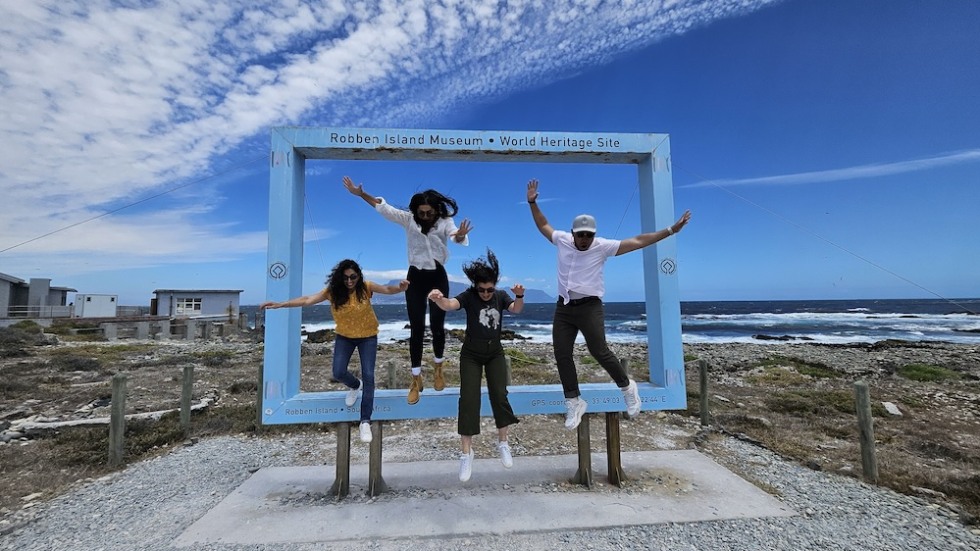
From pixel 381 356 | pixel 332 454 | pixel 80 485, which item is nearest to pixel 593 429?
pixel 332 454

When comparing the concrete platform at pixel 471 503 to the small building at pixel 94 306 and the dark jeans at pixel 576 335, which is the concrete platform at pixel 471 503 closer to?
the dark jeans at pixel 576 335

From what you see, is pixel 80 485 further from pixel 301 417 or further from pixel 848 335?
pixel 848 335

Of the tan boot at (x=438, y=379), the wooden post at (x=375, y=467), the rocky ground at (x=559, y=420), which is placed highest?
the tan boot at (x=438, y=379)

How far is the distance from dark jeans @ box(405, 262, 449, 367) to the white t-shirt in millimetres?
1316

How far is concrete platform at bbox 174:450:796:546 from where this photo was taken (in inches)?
163

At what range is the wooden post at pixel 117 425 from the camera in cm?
643

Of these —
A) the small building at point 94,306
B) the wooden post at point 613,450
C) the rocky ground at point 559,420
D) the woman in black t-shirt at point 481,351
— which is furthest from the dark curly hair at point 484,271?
the small building at point 94,306

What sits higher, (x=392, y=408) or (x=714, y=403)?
(x=392, y=408)

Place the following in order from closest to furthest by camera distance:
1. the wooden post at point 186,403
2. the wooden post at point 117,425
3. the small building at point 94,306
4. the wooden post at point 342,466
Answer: the wooden post at point 342,466 → the wooden post at point 117,425 → the wooden post at point 186,403 → the small building at point 94,306

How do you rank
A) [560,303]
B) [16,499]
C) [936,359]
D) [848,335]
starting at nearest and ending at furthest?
[560,303] < [16,499] < [936,359] < [848,335]

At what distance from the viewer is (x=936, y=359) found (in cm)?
2094

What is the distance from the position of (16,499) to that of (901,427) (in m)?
15.0

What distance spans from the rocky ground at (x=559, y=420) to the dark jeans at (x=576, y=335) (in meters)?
3.27

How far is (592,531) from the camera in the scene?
13.4 ft
